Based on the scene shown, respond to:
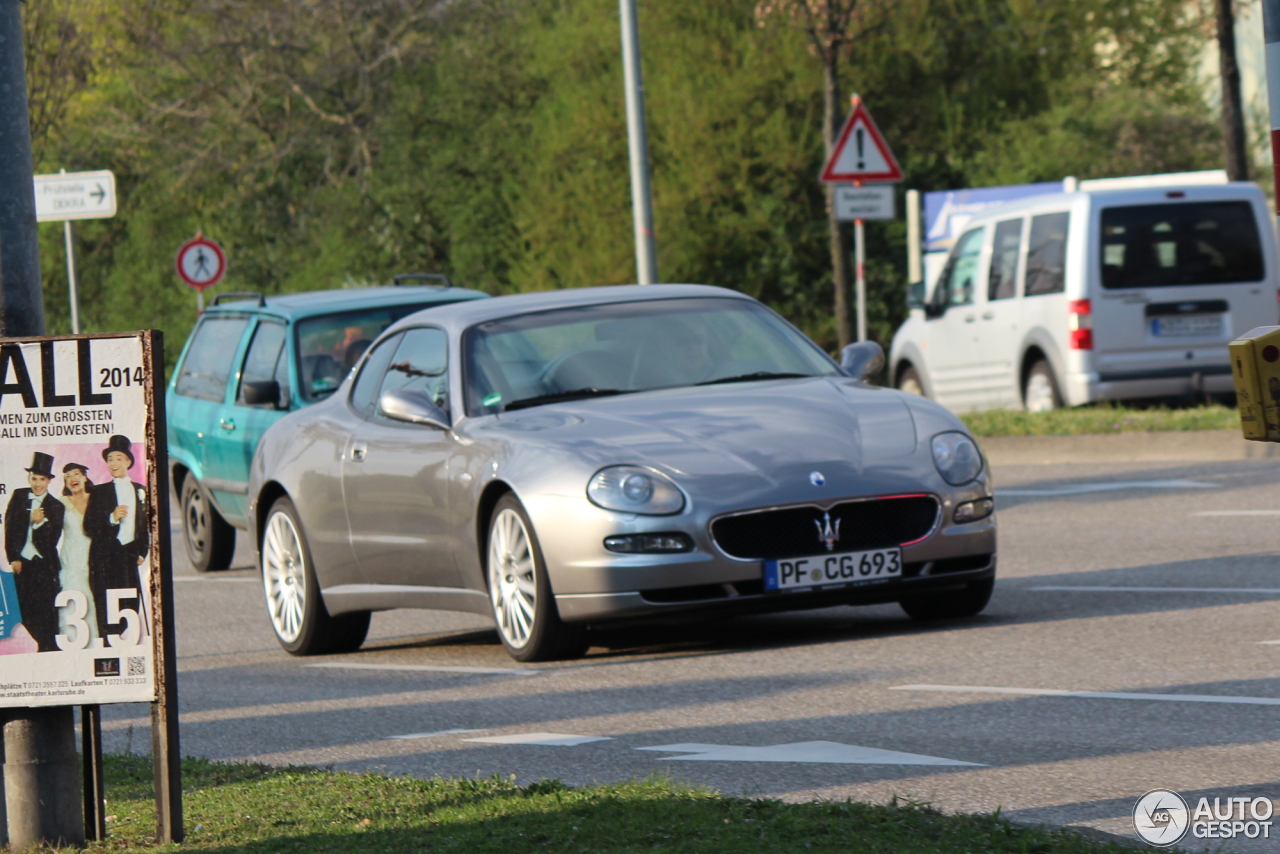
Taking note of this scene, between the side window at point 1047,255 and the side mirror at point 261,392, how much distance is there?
792cm

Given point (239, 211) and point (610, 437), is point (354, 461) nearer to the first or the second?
point (610, 437)

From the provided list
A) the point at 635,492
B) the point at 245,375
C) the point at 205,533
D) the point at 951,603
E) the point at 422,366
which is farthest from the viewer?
the point at 205,533

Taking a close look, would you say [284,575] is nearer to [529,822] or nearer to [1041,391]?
[529,822]

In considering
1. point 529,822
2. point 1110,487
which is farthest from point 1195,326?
point 529,822

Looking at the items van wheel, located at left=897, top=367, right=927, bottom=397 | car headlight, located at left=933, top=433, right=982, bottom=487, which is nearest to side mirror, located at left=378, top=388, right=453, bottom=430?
car headlight, located at left=933, top=433, right=982, bottom=487

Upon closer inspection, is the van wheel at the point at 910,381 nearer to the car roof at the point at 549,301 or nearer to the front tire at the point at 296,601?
the car roof at the point at 549,301

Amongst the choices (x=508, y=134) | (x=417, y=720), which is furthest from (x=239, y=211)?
(x=417, y=720)

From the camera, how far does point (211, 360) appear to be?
15.5 m

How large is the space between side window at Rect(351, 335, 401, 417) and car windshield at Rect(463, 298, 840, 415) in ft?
2.73

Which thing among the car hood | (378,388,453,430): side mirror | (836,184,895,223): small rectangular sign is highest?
(836,184,895,223): small rectangular sign

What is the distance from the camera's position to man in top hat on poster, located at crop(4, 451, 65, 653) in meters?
5.39

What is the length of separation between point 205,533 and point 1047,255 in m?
7.92

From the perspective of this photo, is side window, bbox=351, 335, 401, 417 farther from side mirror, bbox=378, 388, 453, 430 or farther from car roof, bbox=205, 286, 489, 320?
car roof, bbox=205, 286, 489, 320

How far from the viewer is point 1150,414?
58.6 ft
